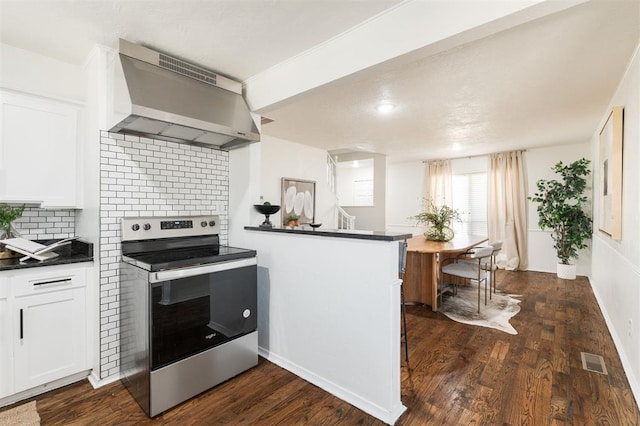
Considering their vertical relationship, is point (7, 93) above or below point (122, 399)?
above

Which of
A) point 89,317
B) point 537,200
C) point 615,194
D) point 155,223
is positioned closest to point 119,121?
point 155,223

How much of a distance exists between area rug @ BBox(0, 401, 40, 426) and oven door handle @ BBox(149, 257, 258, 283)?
1.07m

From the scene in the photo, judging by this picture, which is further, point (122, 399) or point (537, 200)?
point (537, 200)

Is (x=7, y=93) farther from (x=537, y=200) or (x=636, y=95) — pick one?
(x=537, y=200)

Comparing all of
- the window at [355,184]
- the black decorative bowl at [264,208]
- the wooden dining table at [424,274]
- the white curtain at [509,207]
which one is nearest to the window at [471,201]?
the white curtain at [509,207]

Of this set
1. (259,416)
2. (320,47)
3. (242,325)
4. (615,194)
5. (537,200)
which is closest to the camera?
(259,416)

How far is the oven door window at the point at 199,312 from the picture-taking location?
1.85 meters

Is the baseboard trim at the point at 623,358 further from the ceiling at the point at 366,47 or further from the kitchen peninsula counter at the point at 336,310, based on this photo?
the ceiling at the point at 366,47

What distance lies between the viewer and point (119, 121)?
1.98 m

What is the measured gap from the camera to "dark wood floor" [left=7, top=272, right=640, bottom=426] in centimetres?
180

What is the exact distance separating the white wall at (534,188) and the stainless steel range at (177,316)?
5.81 metres

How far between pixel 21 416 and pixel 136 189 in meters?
1.54

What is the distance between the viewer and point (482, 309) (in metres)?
3.68

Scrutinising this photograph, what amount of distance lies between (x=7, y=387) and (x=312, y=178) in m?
4.58
